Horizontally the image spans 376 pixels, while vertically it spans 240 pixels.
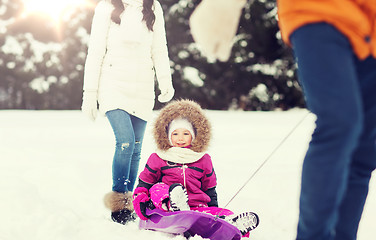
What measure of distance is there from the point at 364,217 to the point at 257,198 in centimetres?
76

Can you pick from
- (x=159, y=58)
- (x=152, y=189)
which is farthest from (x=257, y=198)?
(x=159, y=58)

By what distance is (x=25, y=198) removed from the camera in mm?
2930

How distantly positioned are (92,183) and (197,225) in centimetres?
164

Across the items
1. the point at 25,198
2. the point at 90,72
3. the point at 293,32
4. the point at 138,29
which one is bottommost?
the point at 25,198

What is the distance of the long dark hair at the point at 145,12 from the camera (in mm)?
2781

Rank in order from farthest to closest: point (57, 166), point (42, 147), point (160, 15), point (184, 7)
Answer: point (184, 7) < point (42, 147) < point (57, 166) < point (160, 15)

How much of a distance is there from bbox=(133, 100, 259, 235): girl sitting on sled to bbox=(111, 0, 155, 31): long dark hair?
0.56m

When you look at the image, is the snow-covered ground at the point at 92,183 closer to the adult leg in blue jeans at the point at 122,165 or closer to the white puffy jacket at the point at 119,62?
the adult leg in blue jeans at the point at 122,165

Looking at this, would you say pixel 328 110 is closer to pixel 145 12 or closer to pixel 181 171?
pixel 181 171

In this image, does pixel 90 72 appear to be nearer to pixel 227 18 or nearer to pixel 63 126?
pixel 227 18

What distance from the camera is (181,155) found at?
2.66 metres

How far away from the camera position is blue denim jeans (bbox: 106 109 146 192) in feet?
8.91

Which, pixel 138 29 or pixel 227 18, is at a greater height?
pixel 227 18

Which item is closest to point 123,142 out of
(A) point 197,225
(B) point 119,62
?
(B) point 119,62
